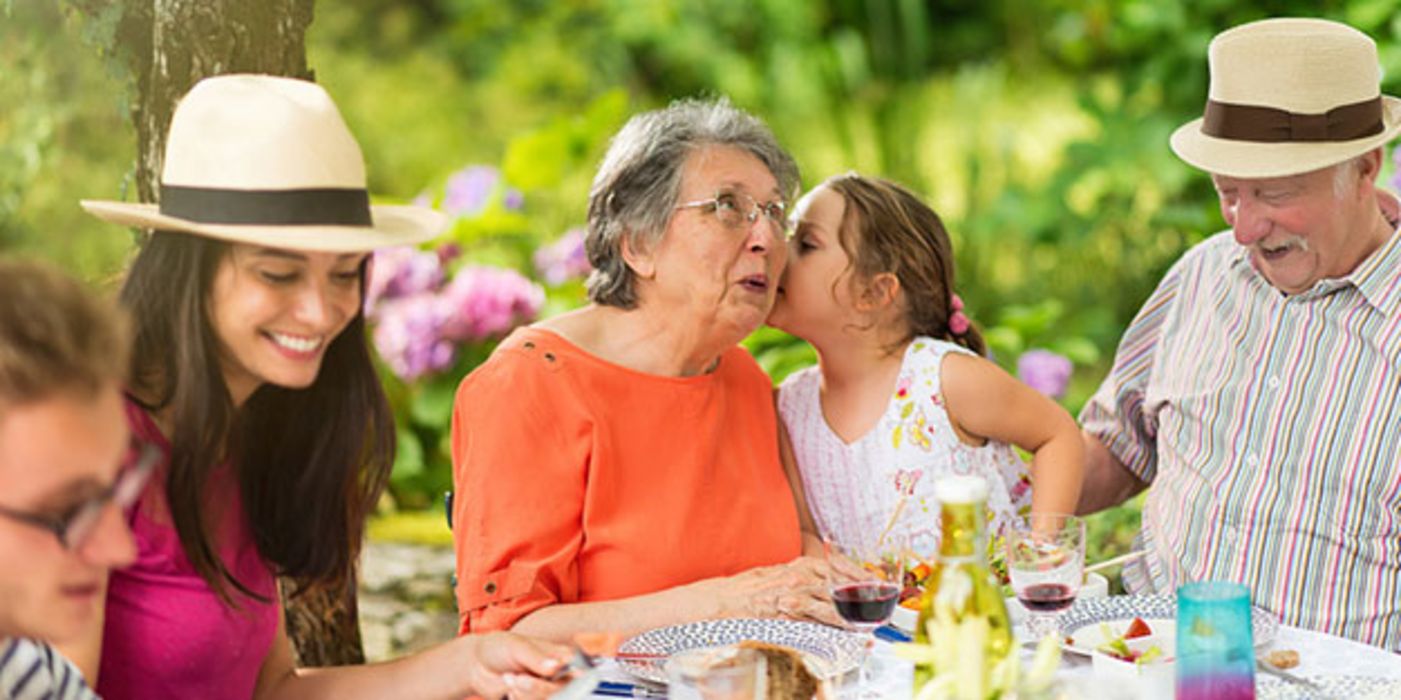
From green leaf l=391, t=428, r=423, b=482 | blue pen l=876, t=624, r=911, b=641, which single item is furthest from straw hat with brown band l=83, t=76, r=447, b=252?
green leaf l=391, t=428, r=423, b=482

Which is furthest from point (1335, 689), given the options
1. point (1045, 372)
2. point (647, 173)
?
point (1045, 372)

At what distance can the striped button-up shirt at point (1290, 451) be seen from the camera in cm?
280

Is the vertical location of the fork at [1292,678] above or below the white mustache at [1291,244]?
below

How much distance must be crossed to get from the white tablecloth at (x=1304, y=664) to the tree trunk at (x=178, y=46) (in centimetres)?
118

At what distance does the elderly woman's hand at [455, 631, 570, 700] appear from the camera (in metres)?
2.18

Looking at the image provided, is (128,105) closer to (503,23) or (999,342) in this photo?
(999,342)

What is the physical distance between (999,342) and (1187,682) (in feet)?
10.0

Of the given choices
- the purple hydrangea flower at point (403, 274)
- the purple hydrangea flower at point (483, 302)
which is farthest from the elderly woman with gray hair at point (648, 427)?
the purple hydrangea flower at point (403, 274)

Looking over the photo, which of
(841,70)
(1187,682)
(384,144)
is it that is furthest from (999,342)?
(384,144)

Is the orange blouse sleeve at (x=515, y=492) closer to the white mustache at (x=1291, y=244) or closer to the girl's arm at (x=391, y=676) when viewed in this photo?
the girl's arm at (x=391, y=676)

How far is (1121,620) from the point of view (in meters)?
2.40

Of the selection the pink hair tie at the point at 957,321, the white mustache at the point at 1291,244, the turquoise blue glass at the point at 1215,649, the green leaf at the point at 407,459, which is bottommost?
the green leaf at the point at 407,459

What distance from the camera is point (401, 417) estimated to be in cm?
544

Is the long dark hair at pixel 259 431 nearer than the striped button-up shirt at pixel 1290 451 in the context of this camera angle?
Yes
